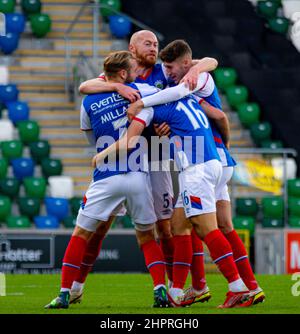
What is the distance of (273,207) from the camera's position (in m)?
17.7

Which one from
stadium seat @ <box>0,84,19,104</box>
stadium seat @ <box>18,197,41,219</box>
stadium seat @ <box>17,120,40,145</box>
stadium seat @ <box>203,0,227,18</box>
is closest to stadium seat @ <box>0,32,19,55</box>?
stadium seat @ <box>0,84,19,104</box>

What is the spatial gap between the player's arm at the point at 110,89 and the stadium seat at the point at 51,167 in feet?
31.4

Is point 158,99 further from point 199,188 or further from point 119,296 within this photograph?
point 119,296

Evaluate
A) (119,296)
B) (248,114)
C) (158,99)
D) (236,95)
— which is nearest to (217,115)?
(158,99)

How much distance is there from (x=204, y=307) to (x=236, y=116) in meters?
11.9

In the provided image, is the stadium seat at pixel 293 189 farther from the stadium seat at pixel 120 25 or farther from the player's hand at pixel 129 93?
the player's hand at pixel 129 93

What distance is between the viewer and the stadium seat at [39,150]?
61.5ft

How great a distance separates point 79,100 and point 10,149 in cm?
205

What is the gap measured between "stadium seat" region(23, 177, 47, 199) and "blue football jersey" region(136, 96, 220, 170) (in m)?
9.37

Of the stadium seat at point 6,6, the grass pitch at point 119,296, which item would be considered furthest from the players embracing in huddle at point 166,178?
the stadium seat at point 6,6

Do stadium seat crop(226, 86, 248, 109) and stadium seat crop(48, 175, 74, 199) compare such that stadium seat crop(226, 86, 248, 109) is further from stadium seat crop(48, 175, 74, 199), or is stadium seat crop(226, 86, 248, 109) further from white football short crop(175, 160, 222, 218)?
white football short crop(175, 160, 222, 218)

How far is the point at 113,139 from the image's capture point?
Result: 29.4 feet
